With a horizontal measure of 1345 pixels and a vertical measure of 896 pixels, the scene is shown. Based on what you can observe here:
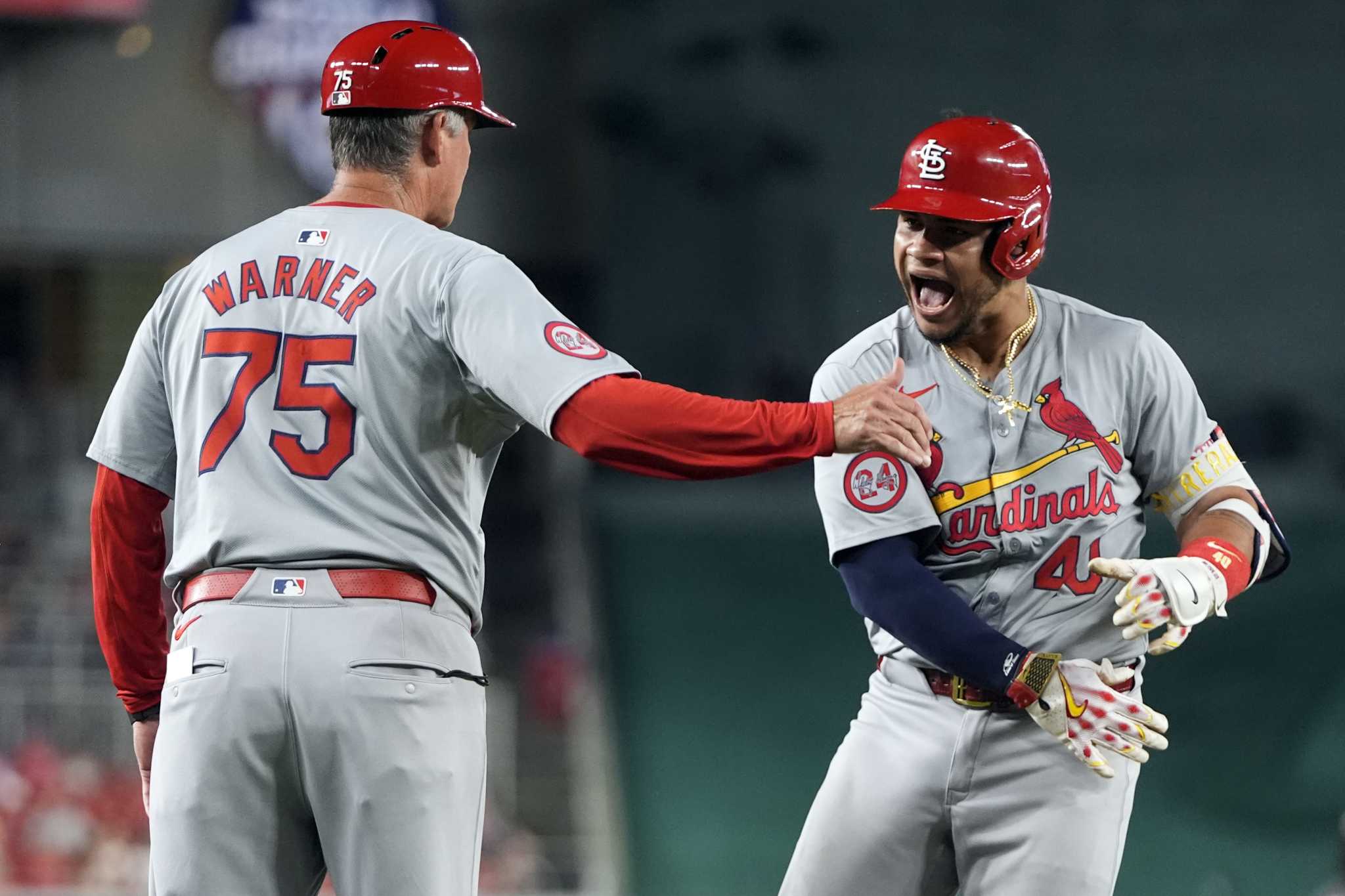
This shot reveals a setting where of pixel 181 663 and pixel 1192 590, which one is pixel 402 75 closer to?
pixel 181 663

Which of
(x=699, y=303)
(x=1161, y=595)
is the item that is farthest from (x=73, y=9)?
(x=1161, y=595)

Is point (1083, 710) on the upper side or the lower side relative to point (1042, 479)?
lower

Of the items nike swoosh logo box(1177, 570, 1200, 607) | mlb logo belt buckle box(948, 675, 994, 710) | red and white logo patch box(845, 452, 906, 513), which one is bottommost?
mlb logo belt buckle box(948, 675, 994, 710)

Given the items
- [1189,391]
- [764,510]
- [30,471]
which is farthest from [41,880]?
[764,510]

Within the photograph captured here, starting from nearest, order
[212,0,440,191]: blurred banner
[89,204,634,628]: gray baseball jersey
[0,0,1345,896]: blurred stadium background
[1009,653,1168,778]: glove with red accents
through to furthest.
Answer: [89,204,634,628]: gray baseball jersey < [1009,653,1168,778]: glove with red accents < [0,0,1345,896]: blurred stadium background < [212,0,440,191]: blurred banner

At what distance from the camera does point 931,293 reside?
2.72 m

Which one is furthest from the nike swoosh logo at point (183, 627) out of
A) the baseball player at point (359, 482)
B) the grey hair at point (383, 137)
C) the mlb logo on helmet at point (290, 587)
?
the grey hair at point (383, 137)

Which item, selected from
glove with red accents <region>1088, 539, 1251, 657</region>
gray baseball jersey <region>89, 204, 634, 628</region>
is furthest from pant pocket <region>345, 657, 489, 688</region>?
glove with red accents <region>1088, 539, 1251, 657</region>

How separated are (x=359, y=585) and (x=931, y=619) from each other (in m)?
0.90

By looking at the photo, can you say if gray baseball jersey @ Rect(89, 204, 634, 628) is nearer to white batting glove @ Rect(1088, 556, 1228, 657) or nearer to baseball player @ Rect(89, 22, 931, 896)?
baseball player @ Rect(89, 22, 931, 896)

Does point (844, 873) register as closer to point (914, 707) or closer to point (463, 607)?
point (914, 707)

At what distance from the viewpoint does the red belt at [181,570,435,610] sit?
223 cm

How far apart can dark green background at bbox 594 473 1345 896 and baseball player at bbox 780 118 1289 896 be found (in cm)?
660

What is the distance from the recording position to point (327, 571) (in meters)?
2.23
